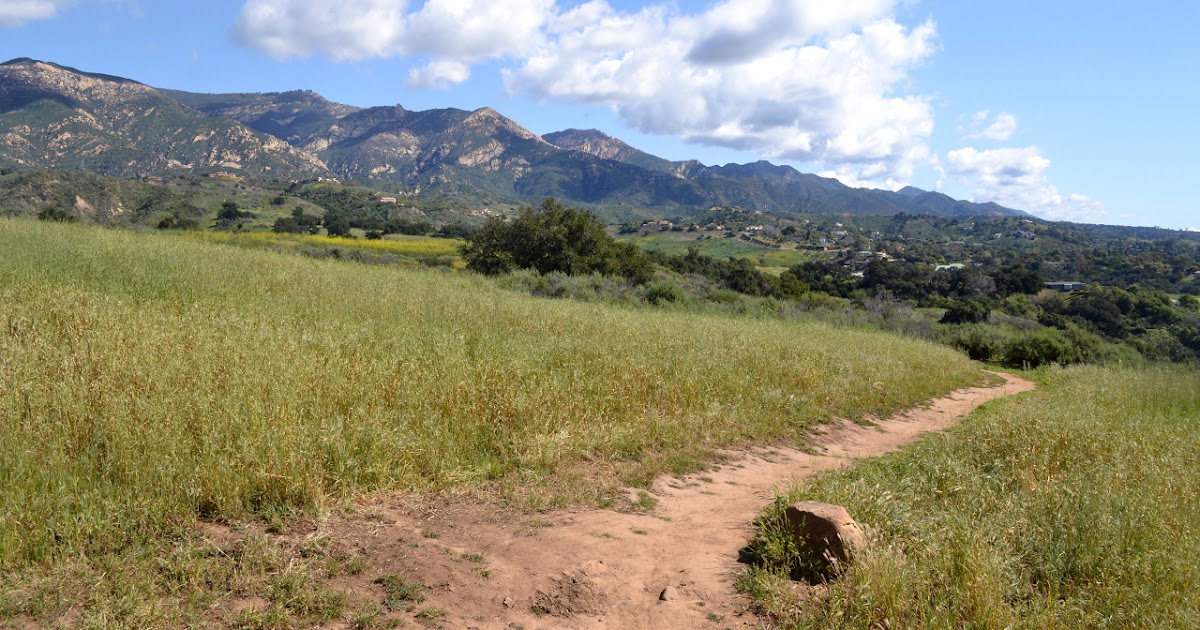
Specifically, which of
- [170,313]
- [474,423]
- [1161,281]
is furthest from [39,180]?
[1161,281]

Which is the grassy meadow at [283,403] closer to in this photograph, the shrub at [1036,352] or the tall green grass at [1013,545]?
→ the tall green grass at [1013,545]

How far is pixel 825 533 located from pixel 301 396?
4792 mm

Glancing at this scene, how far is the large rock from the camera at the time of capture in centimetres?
414

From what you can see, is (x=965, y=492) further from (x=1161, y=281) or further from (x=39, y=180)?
(x=1161, y=281)

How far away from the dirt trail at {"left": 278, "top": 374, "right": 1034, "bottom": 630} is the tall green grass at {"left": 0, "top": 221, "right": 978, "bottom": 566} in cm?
50

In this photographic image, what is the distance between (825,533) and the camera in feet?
14.0

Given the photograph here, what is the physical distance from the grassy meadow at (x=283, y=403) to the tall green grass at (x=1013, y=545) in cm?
215

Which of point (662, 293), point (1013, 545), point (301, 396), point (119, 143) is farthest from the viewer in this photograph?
point (119, 143)

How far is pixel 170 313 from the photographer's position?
326 inches

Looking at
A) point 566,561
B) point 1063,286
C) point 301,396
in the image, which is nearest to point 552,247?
point 301,396

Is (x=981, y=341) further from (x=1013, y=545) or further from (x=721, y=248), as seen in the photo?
(x=721, y=248)

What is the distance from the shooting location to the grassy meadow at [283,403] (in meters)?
4.00

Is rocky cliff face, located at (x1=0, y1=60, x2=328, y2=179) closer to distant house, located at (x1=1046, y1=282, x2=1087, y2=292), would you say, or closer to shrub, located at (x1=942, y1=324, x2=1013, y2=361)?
distant house, located at (x1=1046, y1=282, x2=1087, y2=292)

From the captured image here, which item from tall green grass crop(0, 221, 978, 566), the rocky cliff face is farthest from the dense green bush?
the rocky cliff face
